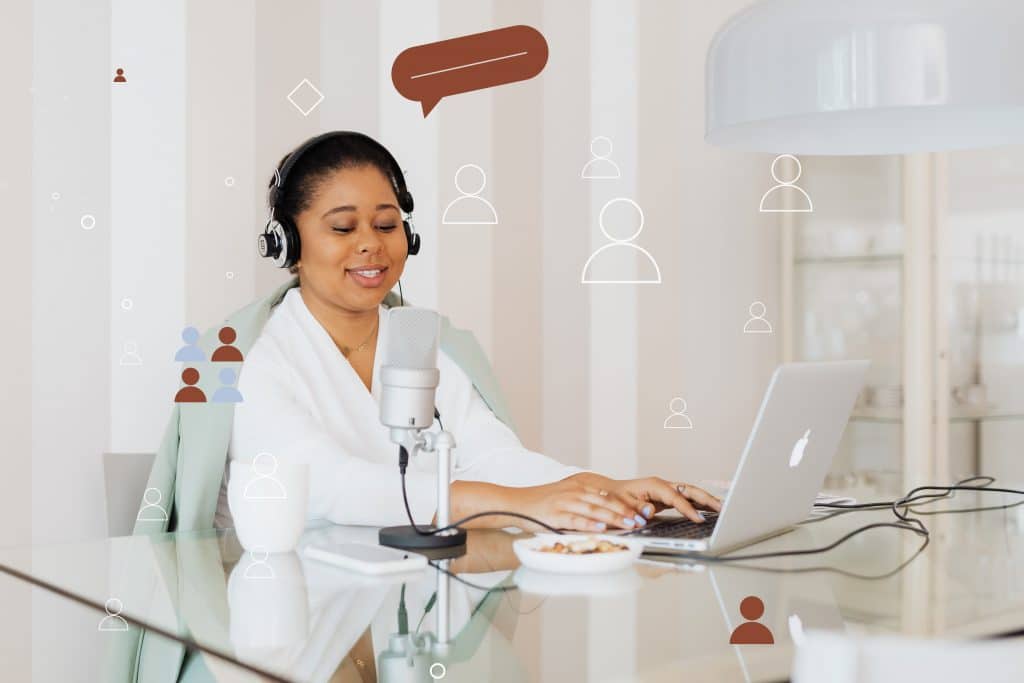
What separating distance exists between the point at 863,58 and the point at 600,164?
5.24 feet

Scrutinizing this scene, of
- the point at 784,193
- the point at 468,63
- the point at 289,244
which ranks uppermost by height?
the point at 468,63

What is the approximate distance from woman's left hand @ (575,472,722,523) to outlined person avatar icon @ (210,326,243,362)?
65 centimetres

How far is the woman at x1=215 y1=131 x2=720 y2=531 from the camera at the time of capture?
1.58 metres

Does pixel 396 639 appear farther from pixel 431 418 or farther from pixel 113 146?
pixel 113 146

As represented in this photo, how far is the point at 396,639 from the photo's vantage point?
3.13 feet

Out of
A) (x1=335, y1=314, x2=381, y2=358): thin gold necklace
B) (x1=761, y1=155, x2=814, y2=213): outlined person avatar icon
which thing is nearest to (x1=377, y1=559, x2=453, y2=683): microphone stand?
(x1=335, y1=314, x2=381, y2=358): thin gold necklace

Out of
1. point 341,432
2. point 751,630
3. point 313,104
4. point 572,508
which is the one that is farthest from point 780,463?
point 313,104

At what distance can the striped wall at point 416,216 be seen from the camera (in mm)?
1939

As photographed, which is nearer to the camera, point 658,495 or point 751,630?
point 751,630

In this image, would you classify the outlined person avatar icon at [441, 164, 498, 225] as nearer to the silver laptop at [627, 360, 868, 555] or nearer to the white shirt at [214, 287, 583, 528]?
the white shirt at [214, 287, 583, 528]

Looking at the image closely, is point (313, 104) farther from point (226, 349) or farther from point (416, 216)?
point (226, 349)

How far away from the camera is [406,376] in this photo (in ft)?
4.58

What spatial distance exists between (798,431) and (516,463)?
2.26 feet

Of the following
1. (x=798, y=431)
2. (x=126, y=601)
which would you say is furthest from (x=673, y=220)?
(x=126, y=601)
